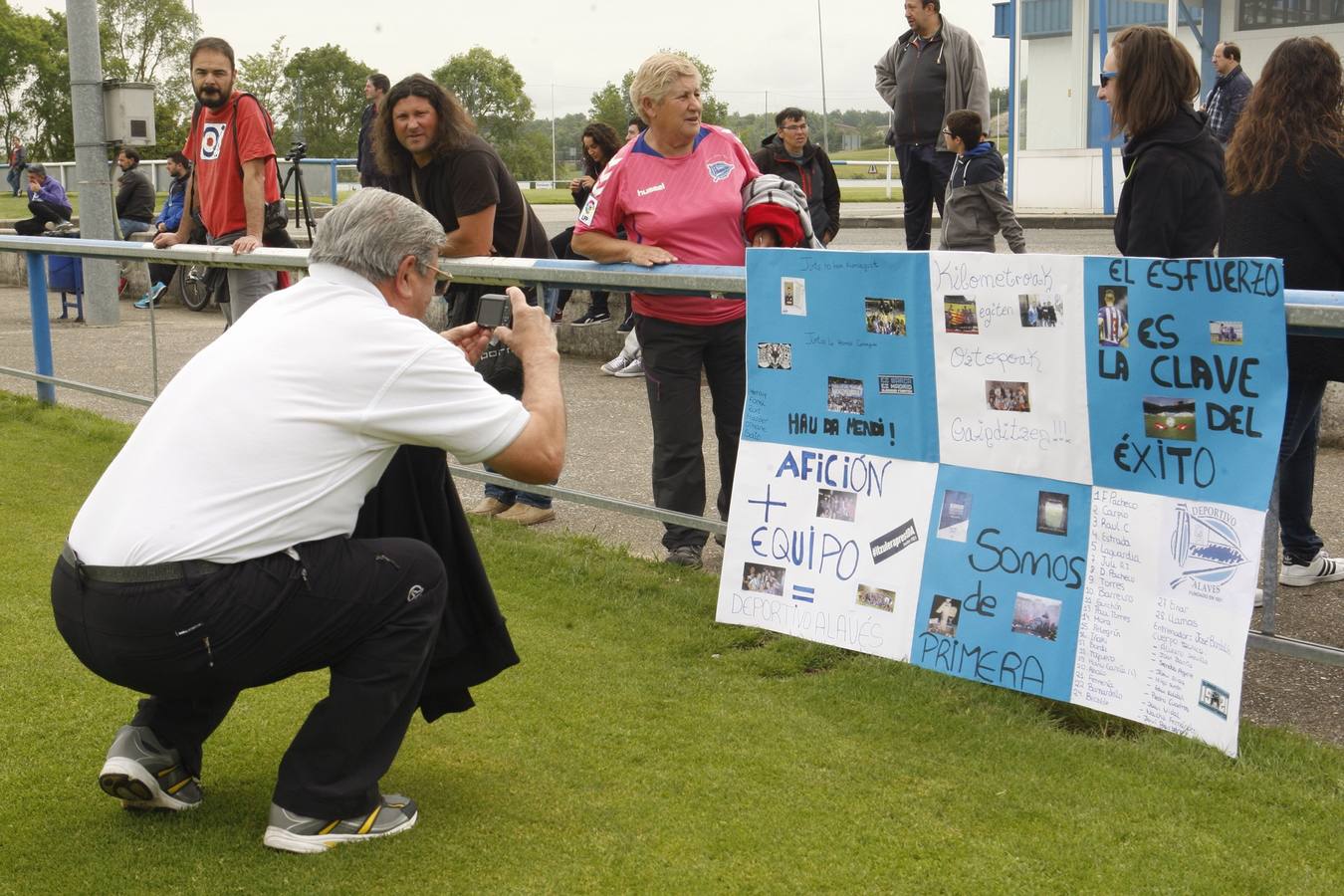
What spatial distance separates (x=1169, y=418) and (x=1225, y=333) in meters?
0.25

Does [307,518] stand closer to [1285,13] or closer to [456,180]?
[456,180]

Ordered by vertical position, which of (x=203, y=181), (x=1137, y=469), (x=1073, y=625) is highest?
(x=203, y=181)

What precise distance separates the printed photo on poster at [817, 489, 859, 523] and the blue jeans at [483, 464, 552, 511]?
2.09 m

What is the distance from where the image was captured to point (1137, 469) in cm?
363

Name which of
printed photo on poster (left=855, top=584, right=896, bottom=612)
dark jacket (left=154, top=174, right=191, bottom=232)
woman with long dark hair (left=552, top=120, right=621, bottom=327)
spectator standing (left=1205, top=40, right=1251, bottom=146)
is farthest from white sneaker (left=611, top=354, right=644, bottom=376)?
dark jacket (left=154, top=174, right=191, bottom=232)

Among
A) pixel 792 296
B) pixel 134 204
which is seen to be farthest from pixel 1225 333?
pixel 134 204

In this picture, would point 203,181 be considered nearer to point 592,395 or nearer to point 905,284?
point 592,395

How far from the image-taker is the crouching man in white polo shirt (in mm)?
2879

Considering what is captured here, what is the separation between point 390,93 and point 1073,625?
11.2ft

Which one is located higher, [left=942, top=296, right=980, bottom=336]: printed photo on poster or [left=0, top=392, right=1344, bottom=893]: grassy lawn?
[left=942, top=296, right=980, bottom=336]: printed photo on poster

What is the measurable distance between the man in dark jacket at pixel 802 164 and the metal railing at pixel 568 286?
3935 mm

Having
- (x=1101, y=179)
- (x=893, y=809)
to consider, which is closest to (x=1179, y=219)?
(x=893, y=809)

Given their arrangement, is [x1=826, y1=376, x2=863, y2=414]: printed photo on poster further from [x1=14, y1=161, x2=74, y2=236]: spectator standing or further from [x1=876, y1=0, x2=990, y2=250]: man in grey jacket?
[x1=14, y1=161, x2=74, y2=236]: spectator standing

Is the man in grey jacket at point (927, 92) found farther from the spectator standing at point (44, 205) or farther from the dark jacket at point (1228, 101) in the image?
the spectator standing at point (44, 205)
